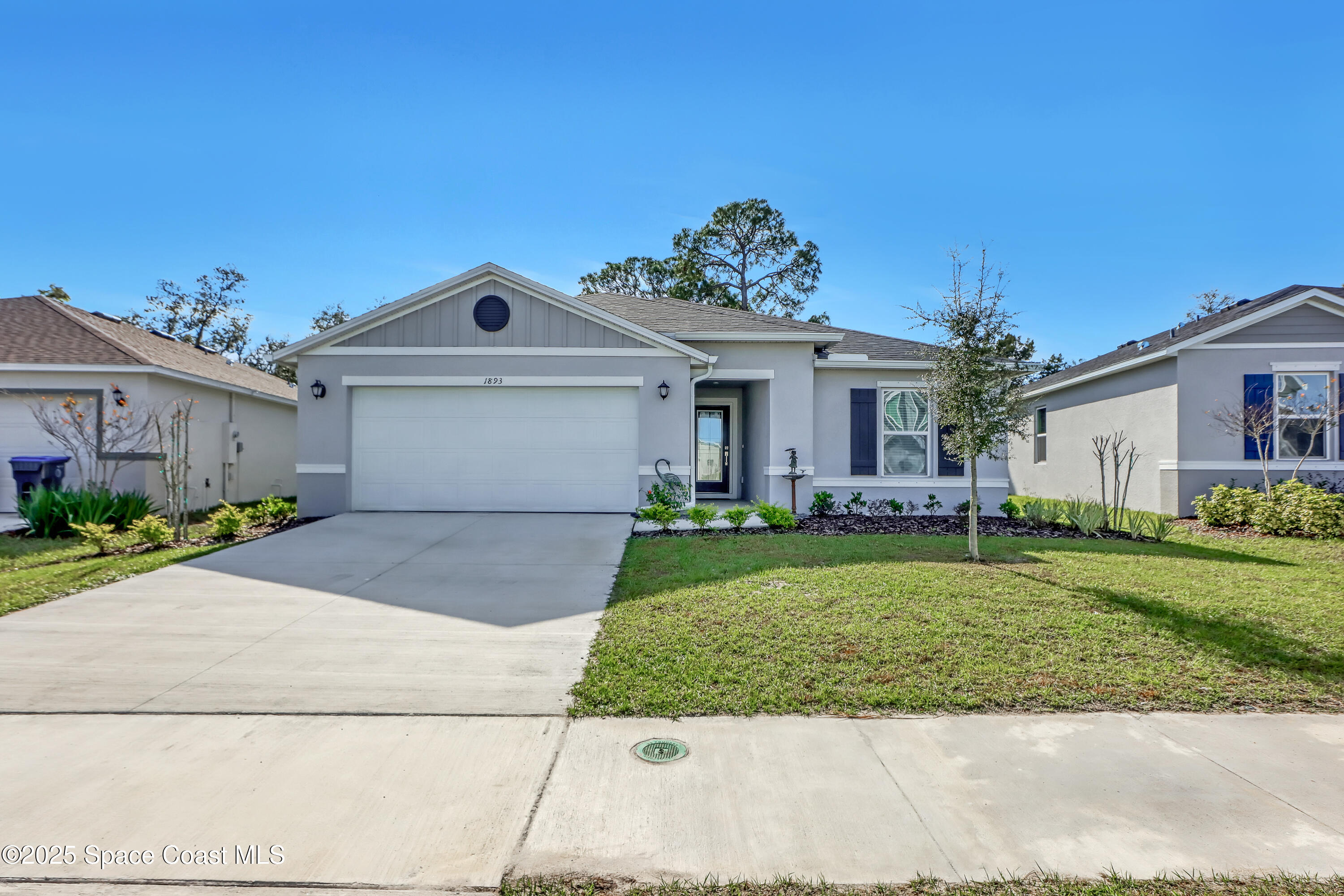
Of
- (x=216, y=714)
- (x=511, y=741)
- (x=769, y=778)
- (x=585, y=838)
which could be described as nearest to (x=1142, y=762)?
(x=769, y=778)

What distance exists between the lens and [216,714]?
11.4ft

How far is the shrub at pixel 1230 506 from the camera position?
34.0 feet

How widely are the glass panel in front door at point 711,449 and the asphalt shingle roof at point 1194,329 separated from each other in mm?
9002

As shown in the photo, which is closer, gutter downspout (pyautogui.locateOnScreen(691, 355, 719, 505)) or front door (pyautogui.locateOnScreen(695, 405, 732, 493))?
gutter downspout (pyautogui.locateOnScreen(691, 355, 719, 505))

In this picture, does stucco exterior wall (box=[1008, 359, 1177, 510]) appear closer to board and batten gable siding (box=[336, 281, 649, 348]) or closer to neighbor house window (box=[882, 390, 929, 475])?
neighbor house window (box=[882, 390, 929, 475])

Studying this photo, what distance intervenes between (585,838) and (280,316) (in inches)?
1415

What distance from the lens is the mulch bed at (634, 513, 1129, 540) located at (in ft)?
30.5

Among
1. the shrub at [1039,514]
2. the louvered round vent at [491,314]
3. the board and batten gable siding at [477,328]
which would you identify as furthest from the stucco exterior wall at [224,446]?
the shrub at [1039,514]

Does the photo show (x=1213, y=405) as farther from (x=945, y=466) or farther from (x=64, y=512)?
(x=64, y=512)

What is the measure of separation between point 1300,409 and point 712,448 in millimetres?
11465

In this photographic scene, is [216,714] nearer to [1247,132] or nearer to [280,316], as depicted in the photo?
[1247,132]

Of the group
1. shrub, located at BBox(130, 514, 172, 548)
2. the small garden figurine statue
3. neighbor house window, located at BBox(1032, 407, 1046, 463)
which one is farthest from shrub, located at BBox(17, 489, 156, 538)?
neighbor house window, located at BBox(1032, 407, 1046, 463)

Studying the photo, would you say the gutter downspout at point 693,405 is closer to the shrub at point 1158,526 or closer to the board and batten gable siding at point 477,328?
the board and batten gable siding at point 477,328

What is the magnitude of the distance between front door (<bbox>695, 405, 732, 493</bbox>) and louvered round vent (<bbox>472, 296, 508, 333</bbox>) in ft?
16.3
